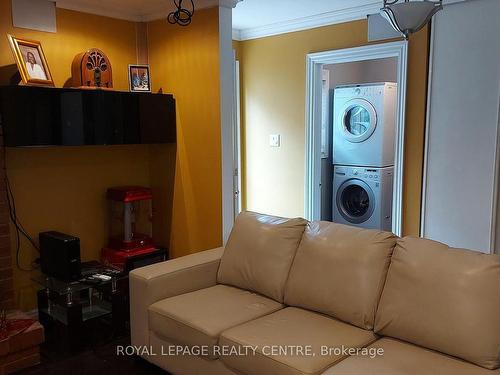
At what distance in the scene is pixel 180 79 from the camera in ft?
11.9

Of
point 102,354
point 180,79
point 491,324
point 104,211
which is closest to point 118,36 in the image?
point 180,79

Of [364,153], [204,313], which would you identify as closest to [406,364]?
[204,313]

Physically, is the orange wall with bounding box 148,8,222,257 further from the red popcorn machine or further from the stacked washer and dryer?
the stacked washer and dryer

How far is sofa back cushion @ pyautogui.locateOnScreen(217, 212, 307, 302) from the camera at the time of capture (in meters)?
2.63

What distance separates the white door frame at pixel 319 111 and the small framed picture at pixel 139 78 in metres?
1.54

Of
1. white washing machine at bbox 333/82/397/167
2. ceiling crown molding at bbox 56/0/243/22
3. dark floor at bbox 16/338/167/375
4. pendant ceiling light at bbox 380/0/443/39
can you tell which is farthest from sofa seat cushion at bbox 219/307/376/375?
white washing machine at bbox 333/82/397/167

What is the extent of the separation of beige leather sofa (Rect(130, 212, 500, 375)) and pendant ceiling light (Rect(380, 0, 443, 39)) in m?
0.96

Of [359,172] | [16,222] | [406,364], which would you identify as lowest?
[406,364]

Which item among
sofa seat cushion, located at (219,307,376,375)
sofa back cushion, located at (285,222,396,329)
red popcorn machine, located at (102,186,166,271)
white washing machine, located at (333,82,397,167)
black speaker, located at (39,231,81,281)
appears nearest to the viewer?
sofa seat cushion, located at (219,307,376,375)

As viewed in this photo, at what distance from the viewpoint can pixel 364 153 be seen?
16.9 feet

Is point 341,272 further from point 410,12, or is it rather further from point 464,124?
point 464,124

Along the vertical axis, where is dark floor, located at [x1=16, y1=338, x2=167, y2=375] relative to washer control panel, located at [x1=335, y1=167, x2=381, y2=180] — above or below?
below

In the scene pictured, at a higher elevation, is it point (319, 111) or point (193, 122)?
point (319, 111)

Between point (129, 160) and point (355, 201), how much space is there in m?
2.68
